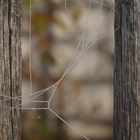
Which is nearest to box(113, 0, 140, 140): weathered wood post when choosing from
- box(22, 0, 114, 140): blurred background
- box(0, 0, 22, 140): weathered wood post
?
box(0, 0, 22, 140): weathered wood post

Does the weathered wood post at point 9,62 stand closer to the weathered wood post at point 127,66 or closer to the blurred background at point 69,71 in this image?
the weathered wood post at point 127,66

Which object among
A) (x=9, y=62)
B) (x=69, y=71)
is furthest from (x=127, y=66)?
(x=69, y=71)

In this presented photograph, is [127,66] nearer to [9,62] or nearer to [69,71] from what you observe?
[9,62]

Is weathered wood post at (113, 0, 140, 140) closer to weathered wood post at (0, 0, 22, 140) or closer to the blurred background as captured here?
weathered wood post at (0, 0, 22, 140)

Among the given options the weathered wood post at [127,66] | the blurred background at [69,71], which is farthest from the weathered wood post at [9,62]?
the blurred background at [69,71]

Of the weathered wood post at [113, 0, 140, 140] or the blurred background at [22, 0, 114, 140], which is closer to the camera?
the weathered wood post at [113, 0, 140, 140]

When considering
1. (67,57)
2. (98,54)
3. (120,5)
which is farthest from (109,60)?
(120,5)
